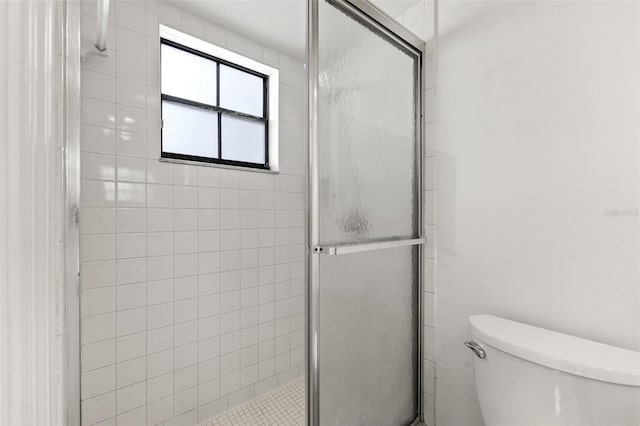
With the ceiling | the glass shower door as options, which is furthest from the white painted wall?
the ceiling

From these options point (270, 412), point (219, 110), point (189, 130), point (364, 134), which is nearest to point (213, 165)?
point (189, 130)

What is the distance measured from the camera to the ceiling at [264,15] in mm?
1570

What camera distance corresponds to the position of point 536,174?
1.09 meters

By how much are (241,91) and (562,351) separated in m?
2.01

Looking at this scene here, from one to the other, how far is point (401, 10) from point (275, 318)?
1.87 m

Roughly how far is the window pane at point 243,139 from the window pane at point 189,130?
0.06 meters

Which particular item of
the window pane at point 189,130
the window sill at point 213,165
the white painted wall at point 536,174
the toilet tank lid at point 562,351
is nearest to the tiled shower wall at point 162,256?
the window sill at point 213,165

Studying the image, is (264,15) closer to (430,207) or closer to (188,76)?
(188,76)

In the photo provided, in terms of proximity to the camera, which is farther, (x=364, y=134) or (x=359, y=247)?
(x=364, y=134)

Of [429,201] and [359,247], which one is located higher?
[429,201]

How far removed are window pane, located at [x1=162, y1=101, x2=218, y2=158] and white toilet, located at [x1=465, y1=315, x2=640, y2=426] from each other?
162cm

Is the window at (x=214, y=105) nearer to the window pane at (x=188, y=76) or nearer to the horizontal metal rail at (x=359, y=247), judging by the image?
the window pane at (x=188, y=76)

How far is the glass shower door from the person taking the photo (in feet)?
3.16

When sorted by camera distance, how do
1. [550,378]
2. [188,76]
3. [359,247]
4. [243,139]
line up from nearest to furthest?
[550,378] → [359,247] → [188,76] → [243,139]
